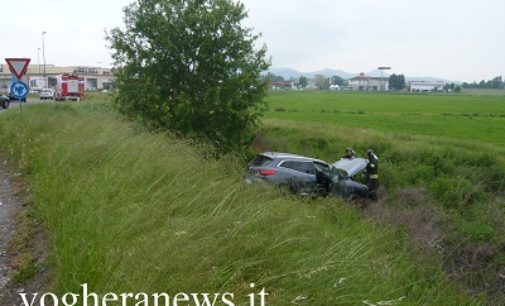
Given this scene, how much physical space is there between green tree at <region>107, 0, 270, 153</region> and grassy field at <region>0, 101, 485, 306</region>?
348 inches

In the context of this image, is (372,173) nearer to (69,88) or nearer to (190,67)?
(190,67)

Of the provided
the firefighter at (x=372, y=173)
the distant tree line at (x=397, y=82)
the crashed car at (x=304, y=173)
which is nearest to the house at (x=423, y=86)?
the distant tree line at (x=397, y=82)

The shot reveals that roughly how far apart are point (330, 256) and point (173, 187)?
7.00 feet

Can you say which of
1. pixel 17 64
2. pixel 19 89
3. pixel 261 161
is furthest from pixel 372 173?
pixel 17 64

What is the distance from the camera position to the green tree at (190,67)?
50.3 feet

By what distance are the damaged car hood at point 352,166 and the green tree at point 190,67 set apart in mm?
3732

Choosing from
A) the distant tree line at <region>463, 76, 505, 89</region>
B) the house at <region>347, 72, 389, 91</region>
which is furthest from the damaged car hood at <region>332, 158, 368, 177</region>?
the distant tree line at <region>463, 76, 505, 89</region>

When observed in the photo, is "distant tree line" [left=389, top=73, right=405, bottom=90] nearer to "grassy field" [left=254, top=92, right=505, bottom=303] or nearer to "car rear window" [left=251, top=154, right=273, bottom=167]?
"grassy field" [left=254, top=92, right=505, bottom=303]

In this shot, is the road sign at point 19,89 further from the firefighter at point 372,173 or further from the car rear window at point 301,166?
the firefighter at point 372,173

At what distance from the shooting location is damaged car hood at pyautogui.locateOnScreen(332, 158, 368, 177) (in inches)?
597

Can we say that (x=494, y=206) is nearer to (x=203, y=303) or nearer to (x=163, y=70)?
(x=163, y=70)

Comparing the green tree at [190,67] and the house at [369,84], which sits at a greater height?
the house at [369,84]

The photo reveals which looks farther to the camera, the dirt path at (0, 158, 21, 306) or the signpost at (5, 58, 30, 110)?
the signpost at (5, 58, 30, 110)

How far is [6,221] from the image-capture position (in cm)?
559
